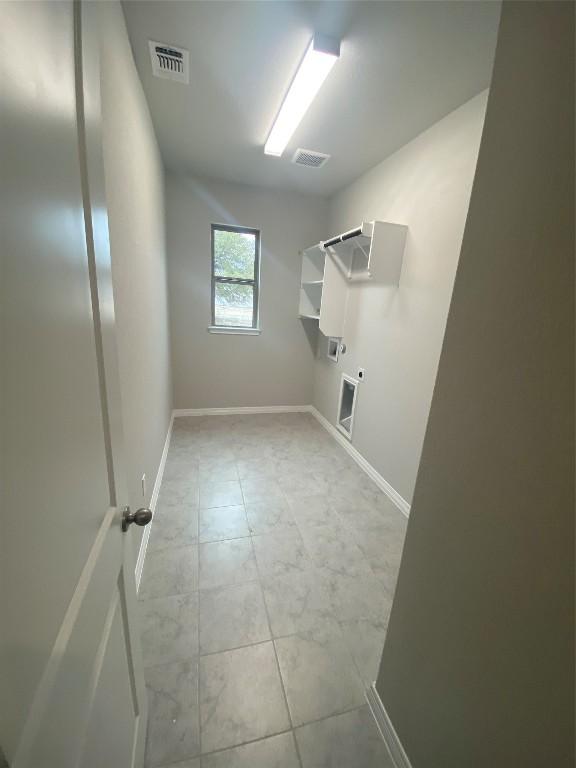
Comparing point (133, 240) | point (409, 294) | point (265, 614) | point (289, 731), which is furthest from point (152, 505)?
point (409, 294)

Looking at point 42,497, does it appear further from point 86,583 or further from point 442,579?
point 442,579

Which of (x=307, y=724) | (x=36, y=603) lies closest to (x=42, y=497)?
(x=36, y=603)

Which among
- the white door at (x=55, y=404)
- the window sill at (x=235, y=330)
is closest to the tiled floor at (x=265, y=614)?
the white door at (x=55, y=404)

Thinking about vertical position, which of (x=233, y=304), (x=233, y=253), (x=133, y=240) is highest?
(x=233, y=253)

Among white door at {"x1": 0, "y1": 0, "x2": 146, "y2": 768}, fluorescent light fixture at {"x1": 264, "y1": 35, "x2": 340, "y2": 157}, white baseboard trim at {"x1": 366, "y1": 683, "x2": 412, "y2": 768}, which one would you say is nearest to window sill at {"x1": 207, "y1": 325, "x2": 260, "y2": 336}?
fluorescent light fixture at {"x1": 264, "y1": 35, "x2": 340, "y2": 157}

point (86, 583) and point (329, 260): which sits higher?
point (329, 260)

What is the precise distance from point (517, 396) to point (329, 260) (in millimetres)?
2817

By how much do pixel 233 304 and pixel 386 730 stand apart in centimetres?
362

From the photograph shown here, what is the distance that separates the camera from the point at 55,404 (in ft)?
1.50

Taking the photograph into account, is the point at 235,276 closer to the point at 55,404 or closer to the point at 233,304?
the point at 233,304

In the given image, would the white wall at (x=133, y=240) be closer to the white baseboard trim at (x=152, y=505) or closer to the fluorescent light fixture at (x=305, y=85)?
the white baseboard trim at (x=152, y=505)

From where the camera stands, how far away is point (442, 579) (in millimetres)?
874

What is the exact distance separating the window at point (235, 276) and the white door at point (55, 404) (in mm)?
3004

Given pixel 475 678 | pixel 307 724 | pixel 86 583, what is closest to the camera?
pixel 86 583
